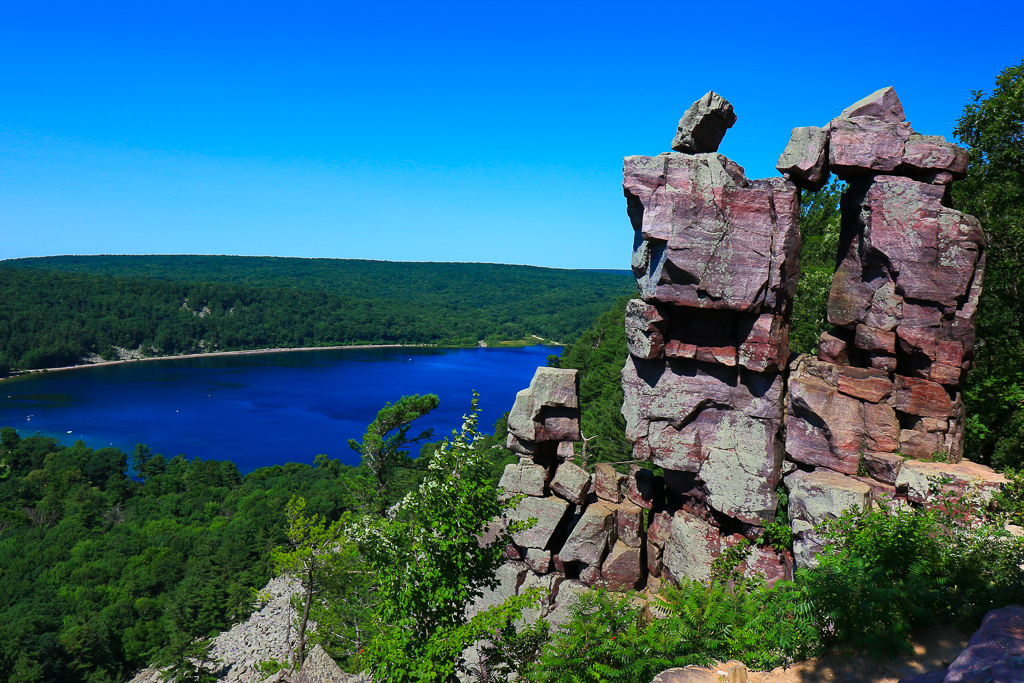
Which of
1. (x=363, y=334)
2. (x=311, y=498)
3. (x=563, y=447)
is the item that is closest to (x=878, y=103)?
(x=563, y=447)

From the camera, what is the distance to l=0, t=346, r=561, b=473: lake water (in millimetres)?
79938

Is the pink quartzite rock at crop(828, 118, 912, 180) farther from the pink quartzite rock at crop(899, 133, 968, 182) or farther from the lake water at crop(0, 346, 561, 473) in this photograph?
the lake water at crop(0, 346, 561, 473)

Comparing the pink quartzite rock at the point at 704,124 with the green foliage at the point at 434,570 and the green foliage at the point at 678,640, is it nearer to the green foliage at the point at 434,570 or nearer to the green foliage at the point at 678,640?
the green foliage at the point at 434,570

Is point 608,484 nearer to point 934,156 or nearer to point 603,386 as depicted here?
point 934,156

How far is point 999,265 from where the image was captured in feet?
48.1

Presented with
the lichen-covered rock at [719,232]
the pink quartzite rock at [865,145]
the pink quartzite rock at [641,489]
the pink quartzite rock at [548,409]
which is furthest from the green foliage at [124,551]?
the pink quartzite rock at [865,145]

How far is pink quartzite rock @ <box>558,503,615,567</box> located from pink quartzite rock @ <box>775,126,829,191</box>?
347 inches

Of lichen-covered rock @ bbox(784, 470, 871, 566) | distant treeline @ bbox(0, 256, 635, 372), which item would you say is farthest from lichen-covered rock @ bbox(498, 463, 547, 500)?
distant treeline @ bbox(0, 256, 635, 372)

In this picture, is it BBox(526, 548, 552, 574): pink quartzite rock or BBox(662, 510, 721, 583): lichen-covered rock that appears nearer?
BBox(662, 510, 721, 583): lichen-covered rock

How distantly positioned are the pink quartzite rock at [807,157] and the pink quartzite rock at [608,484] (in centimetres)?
832

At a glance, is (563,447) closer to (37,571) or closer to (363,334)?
(37,571)

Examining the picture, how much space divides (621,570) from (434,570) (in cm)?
677

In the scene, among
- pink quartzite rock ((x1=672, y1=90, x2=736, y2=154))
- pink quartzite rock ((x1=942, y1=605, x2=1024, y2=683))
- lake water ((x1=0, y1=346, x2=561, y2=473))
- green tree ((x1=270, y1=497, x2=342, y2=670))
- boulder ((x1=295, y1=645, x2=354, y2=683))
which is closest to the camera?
pink quartzite rock ((x1=942, y1=605, x2=1024, y2=683))

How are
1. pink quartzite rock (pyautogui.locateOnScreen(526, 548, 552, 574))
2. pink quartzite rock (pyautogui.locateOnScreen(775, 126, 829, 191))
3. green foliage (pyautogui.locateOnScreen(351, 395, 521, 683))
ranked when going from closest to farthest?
green foliage (pyautogui.locateOnScreen(351, 395, 521, 683))
pink quartzite rock (pyautogui.locateOnScreen(775, 126, 829, 191))
pink quartzite rock (pyautogui.locateOnScreen(526, 548, 552, 574))
